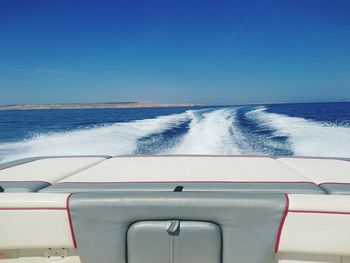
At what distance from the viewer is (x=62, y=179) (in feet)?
4.74

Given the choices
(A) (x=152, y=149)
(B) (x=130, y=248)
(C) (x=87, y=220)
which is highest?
(C) (x=87, y=220)

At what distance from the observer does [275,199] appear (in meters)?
1.04

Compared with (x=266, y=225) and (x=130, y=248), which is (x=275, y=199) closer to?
(x=266, y=225)

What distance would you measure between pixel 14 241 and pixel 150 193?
51cm

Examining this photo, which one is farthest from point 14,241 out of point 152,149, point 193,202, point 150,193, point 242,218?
point 152,149

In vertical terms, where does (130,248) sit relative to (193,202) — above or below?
below

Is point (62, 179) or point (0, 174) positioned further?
point (0, 174)

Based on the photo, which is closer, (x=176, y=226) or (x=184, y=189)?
(x=176, y=226)

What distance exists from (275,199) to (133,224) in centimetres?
48

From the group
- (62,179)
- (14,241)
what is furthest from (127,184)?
(14,241)

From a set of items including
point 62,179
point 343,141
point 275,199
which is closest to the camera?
point 275,199

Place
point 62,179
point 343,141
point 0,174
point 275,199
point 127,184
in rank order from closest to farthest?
point 275,199, point 127,184, point 62,179, point 0,174, point 343,141

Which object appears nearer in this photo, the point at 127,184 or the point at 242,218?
the point at 242,218

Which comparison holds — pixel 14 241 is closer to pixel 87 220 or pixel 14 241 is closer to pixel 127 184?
pixel 87 220
